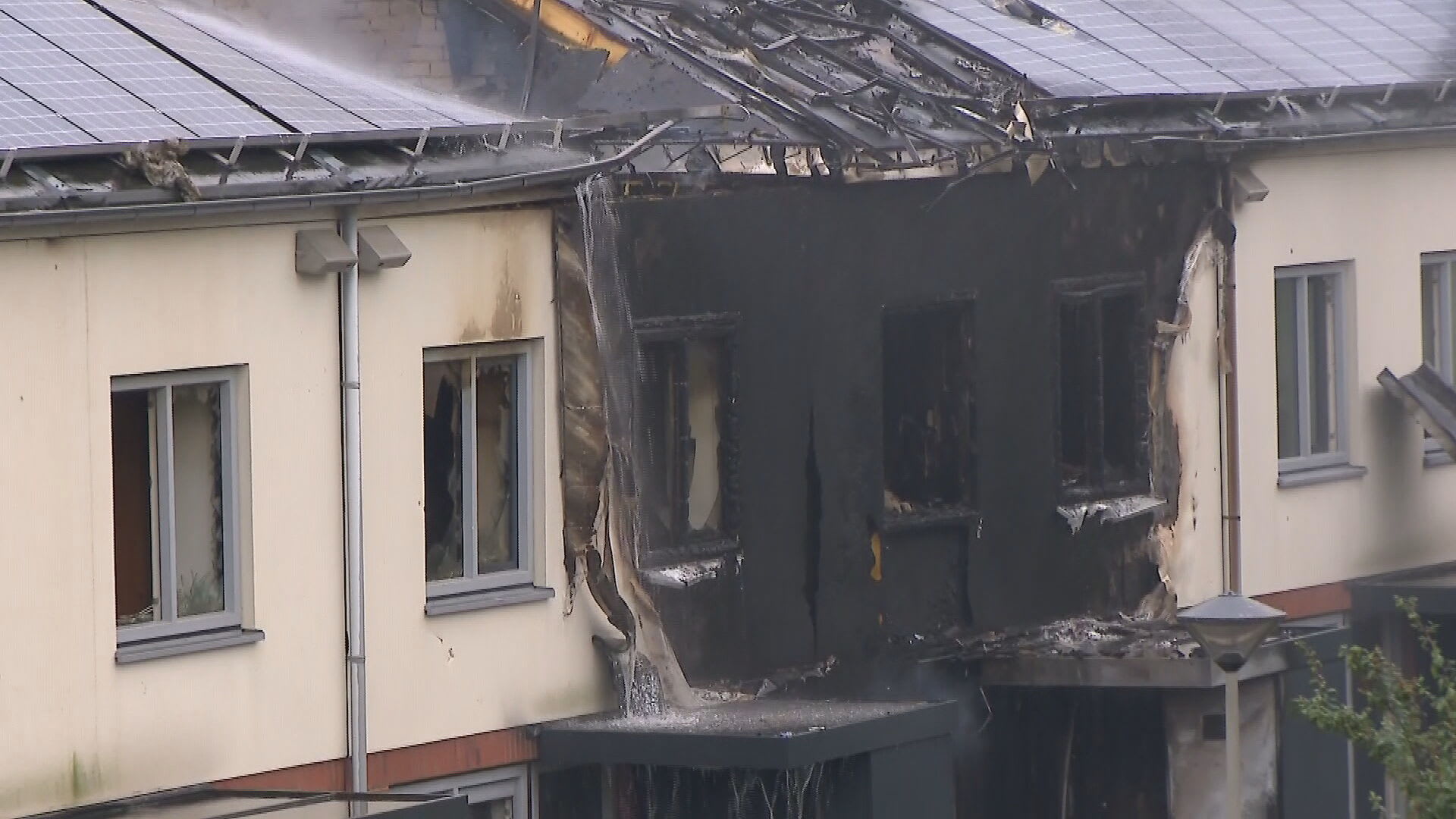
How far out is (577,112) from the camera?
16469 millimetres

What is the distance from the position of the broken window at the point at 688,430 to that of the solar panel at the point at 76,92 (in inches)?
128

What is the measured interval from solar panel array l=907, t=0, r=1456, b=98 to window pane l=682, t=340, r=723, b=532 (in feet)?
11.6

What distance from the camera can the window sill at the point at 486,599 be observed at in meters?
14.5

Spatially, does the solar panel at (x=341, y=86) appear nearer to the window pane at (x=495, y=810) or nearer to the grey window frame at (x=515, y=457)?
the grey window frame at (x=515, y=457)

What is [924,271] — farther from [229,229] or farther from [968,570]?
[229,229]

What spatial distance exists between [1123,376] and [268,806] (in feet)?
26.5

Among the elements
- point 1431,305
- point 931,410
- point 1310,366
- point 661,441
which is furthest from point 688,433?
point 1431,305

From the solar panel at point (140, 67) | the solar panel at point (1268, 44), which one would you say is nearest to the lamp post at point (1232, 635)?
the solar panel at point (140, 67)

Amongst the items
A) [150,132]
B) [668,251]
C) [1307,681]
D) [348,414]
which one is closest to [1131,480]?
[1307,681]

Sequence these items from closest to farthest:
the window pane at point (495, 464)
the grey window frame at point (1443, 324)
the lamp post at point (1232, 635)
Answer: the lamp post at point (1232, 635)
the window pane at point (495, 464)
the grey window frame at point (1443, 324)

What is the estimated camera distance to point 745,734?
1438 cm

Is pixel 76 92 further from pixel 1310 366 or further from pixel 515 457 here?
pixel 1310 366

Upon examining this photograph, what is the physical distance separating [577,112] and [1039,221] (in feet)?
11.0

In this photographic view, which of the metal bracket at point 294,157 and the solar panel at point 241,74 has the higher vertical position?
the solar panel at point 241,74
